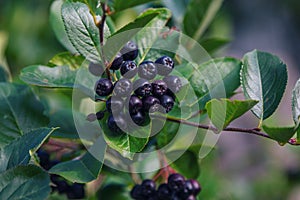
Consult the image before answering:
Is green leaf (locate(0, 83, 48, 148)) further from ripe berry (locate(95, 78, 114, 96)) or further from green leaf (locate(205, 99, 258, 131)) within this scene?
green leaf (locate(205, 99, 258, 131))

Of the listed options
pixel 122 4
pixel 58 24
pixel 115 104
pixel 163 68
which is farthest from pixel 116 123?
pixel 58 24

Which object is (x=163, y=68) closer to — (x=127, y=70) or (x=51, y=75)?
(x=127, y=70)

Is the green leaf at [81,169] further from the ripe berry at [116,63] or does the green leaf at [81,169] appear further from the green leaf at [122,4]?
the green leaf at [122,4]

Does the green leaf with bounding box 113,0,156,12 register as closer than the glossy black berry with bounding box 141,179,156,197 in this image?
Yes

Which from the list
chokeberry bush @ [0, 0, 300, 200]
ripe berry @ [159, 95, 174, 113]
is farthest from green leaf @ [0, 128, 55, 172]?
ripe berry @ [159, 95, 174, 113]

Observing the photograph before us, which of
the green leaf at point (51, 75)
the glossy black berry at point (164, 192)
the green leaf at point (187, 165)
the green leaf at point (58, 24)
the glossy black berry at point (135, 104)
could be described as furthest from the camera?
the green leaf at point (58, 24)

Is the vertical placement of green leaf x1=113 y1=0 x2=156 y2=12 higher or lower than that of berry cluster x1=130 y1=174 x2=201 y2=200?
higher

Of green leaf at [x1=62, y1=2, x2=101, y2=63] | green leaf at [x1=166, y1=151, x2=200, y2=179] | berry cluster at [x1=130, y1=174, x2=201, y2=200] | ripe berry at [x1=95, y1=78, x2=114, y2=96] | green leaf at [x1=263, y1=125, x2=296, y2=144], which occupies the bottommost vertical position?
green leaf at [x1=166, y1=151, x2=200, y2=179]

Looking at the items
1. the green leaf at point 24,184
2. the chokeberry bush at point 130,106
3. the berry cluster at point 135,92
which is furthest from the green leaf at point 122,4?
the green leaf at point 24,184
